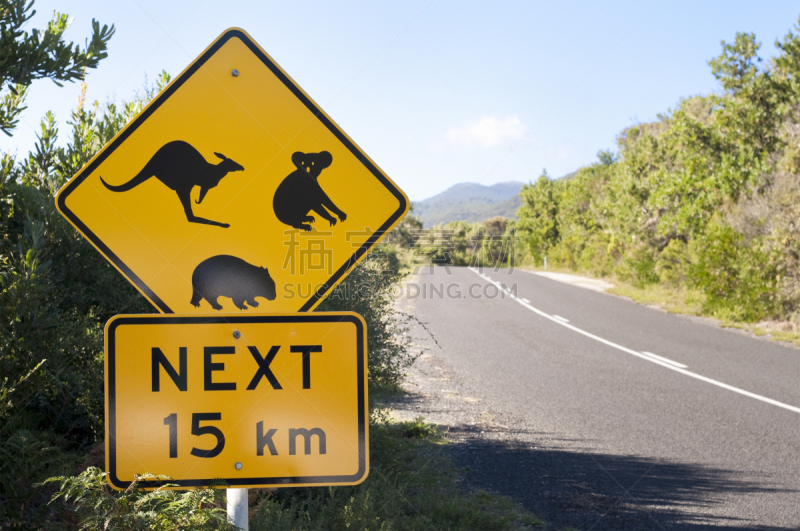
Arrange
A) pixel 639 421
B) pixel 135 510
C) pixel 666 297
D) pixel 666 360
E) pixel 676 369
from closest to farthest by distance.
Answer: pixel 135 510
pixel 639 421
pixel 676 369
pixel 666 360
pixel 666 297

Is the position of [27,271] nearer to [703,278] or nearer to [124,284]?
[124,284]

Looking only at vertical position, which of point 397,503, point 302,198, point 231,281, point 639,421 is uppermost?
point 302,198

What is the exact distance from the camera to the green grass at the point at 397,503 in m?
2.89

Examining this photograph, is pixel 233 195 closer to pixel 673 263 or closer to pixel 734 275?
pixel 734 275

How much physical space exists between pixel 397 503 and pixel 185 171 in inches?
101

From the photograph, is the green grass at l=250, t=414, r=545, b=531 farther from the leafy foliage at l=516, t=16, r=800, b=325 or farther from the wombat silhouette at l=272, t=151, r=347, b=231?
the leafy foliage at l=516, t=16, r=800, b=325

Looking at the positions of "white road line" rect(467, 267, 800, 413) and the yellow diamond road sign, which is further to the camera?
"white road line" rect(467, 267, 800, 413)

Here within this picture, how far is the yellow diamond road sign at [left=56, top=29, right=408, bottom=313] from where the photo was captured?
1596 millimetres

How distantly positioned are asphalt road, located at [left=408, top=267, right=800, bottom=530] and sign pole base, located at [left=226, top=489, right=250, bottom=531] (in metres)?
2.58

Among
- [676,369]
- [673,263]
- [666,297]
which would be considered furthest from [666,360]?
[673,263]

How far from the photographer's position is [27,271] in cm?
238

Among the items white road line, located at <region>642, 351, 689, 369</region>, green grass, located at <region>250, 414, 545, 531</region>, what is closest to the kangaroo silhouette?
green grass, located at <region>250, 414, 545, 531</region>

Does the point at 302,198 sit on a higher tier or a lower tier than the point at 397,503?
higher

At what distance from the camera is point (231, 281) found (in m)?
1.60
